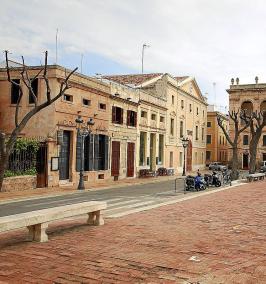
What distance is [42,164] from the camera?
24344mm

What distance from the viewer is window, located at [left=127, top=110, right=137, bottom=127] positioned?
3453cm

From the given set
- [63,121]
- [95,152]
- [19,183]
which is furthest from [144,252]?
[95,152]

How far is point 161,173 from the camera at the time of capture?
40.8 m

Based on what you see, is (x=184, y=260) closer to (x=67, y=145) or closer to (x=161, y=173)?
(x=67, y=145)

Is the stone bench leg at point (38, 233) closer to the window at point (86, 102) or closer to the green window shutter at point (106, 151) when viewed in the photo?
the window at point (86, 102)

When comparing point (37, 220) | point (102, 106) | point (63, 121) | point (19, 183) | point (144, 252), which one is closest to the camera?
point (144, 252)

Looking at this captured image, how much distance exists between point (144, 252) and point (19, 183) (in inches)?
620

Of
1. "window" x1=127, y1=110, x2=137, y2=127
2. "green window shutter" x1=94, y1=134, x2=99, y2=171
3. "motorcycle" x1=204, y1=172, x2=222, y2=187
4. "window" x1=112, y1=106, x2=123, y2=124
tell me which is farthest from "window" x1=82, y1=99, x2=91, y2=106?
"motorcycle" x1=204, y1=172, x2=222, y2=187

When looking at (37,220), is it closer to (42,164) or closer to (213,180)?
(42,164)

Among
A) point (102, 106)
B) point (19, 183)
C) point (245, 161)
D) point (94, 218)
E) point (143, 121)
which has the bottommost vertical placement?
point (94, 218)

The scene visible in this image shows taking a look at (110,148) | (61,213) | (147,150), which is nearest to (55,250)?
(61,213)

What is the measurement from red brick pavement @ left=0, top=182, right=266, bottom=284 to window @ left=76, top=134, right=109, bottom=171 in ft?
56.2

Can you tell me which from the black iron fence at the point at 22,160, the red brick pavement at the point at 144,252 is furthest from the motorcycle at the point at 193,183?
the red brick pavement at the point at 144,252

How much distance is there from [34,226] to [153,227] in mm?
3055
